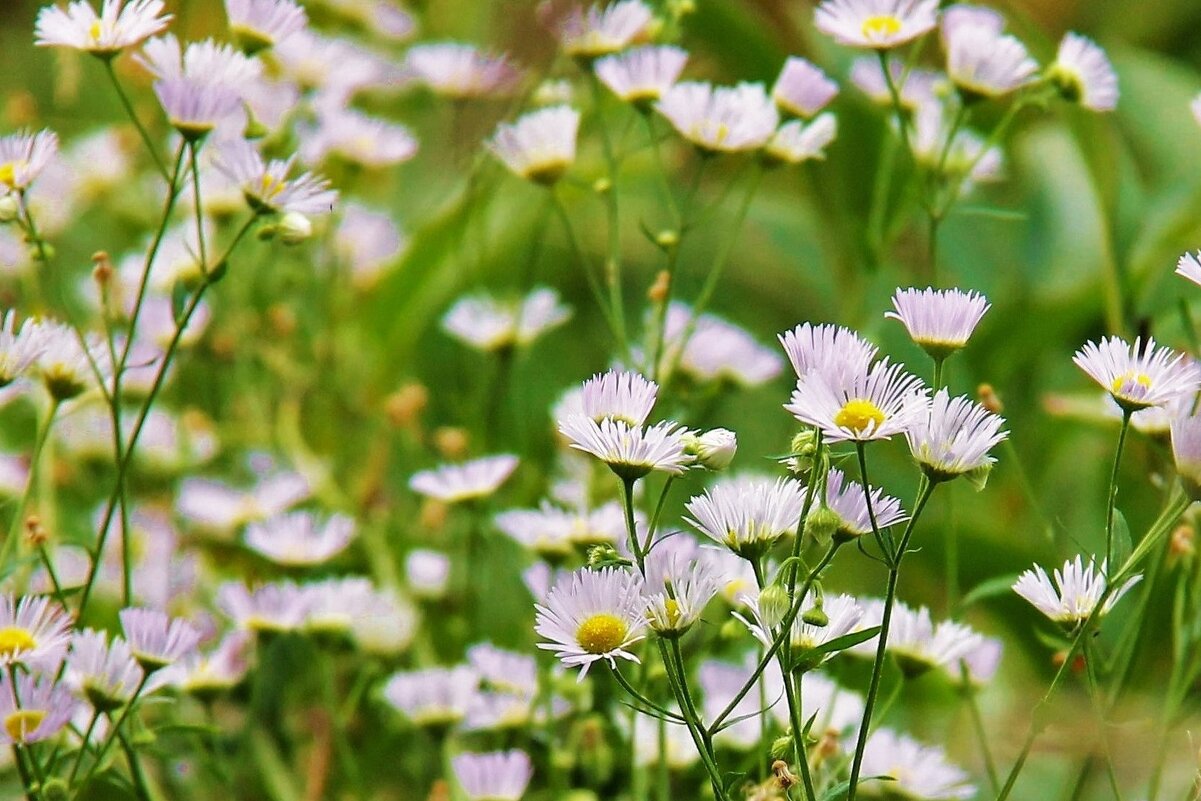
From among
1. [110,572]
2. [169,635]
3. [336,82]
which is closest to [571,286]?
[336,82]

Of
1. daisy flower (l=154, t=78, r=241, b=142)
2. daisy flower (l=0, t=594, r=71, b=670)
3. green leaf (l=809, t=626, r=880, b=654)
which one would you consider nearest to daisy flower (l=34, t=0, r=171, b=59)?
daisy flower (l=154, t=78, r=241, b=142)

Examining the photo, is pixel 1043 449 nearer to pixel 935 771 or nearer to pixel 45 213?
pixel 935 771

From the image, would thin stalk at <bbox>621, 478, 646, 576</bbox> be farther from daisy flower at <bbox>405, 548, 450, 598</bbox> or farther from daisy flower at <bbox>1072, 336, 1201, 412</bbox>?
daisy flower at <bbox>405, 548, 450, 598</bbox>

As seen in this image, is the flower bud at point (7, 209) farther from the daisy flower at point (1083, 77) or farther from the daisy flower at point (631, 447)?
the daisy flower at point (1083, 77)

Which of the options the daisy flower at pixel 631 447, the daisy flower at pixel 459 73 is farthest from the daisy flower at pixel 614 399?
the daisy flower at pixel 459 73

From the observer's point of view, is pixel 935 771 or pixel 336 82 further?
pixel 336 82

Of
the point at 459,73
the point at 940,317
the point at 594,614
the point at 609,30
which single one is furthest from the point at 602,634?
the point at 459,73
